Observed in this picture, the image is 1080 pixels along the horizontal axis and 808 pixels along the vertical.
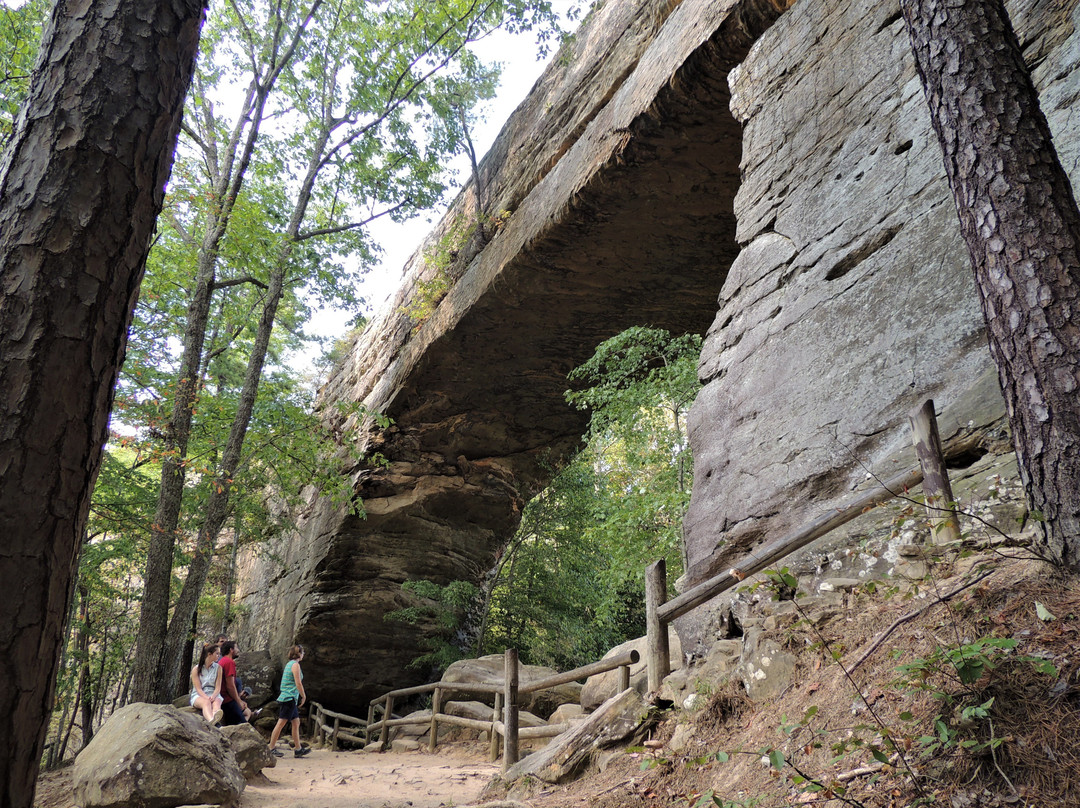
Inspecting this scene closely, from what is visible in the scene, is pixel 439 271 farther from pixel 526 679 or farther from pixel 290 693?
pixel 290 693

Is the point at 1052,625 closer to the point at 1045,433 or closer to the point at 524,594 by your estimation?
the point at 1045,433

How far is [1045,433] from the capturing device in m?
2.56

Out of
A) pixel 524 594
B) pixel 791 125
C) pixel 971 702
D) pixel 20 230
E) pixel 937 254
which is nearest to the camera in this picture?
pixel 20 230

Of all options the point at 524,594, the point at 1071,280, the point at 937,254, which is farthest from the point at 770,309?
the point at 524,594

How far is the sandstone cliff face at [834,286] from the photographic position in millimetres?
4332

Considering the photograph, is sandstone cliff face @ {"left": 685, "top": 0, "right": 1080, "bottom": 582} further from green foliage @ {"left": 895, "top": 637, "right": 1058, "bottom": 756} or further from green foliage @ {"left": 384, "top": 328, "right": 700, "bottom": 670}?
green foliage @ {"left": 384, "top": 328, "right": 700, "bottom": 670}

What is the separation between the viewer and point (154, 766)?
4.88 m

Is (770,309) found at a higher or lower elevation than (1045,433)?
higher

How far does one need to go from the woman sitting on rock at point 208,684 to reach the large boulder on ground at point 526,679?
156 inches

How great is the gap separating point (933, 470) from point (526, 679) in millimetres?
8198

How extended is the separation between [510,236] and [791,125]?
4.81m

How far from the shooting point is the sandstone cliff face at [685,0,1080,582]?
4.33 m

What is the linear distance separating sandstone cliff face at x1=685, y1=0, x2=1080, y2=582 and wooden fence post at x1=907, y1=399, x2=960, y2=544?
648 mm

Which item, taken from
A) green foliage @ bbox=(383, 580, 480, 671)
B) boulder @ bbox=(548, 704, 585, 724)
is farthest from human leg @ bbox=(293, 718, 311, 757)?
green foliage @ bbox=(383, 580, 480, 671)
